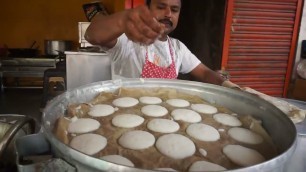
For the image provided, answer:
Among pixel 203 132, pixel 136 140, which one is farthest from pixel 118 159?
pixel 203 132

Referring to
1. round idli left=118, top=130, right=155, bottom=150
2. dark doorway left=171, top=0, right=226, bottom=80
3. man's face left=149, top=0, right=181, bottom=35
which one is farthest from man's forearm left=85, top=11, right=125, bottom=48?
dark doorway left=171, top=0, right=226, bottom=80

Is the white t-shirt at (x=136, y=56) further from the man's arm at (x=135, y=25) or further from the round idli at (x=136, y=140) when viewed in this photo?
the round idli at (x=136, y=140)

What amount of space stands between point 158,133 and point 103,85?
0.45m

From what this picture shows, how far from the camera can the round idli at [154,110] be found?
1.24 metres

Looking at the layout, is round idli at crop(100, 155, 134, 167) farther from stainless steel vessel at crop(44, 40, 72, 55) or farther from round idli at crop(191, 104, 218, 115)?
stainless steel vessel at crop(44, 40, 72, 55)

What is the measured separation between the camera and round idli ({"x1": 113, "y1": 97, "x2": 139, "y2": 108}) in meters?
1.30

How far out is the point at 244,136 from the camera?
1.08m

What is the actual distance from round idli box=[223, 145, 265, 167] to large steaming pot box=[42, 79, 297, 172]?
0.29 ft

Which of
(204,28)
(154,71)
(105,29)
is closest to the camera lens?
(105,29)

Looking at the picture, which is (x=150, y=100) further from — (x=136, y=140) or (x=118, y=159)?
(x=118, y=159)

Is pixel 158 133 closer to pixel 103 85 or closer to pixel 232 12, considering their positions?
pixel 103 85

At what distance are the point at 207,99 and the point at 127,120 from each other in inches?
→ 19.7

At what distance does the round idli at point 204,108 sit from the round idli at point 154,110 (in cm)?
16

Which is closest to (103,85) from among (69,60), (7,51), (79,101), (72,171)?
(79,101)
